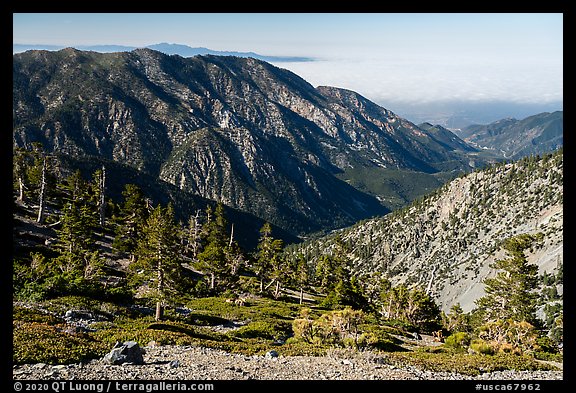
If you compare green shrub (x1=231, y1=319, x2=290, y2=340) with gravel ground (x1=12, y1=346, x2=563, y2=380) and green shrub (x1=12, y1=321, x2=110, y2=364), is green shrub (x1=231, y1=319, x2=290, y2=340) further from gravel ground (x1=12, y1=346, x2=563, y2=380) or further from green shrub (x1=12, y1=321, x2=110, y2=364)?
green shrub (x1=12, y1=321, x2=110, y2=364)

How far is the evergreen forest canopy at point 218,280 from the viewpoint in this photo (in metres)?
25.9

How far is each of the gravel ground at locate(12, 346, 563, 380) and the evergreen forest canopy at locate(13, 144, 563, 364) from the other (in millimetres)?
9082

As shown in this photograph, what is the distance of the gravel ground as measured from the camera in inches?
326

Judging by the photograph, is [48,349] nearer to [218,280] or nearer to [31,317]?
[31,317]

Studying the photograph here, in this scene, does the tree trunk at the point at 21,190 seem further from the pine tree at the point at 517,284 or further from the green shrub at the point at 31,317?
the pine tree at the point at 517,284

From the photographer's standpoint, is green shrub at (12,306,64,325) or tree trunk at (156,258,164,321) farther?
tree trunk at (156,258,164,321)

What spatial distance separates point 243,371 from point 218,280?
161 ft

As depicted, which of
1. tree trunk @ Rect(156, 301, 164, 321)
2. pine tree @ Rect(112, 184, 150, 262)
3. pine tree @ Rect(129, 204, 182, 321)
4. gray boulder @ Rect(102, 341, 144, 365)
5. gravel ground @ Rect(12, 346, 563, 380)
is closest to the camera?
gravel ground @ Rect(12, 346, 563, 380)

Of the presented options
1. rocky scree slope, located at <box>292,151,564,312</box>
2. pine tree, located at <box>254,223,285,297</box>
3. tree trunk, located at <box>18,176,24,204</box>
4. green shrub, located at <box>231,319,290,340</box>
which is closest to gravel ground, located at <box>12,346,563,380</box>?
green shrub, located at <box>231,319,290,340</box>

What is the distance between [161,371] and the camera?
28.8ft

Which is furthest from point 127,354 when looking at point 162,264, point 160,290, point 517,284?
point 517,284
